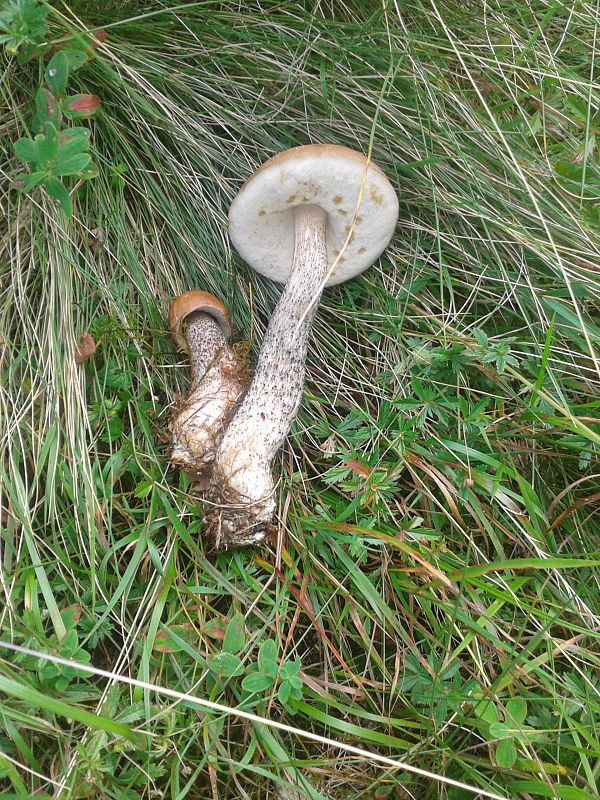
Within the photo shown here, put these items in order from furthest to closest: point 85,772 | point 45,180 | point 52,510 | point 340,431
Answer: point 340,431
point 52,510
point 45,180
point 85,772

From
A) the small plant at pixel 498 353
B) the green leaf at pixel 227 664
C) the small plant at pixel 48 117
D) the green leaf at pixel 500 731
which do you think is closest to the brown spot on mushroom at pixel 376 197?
the small plant at pixel 498 353

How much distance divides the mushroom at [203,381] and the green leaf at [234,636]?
0.48 metres

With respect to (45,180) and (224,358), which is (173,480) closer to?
(224,358)

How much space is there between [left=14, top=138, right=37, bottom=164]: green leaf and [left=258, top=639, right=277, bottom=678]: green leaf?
161 centimetres

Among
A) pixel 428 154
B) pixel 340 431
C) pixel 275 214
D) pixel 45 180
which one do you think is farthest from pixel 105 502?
pixel 428 154

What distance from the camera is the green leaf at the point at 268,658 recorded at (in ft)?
4.93

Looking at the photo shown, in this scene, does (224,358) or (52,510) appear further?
(224,358)

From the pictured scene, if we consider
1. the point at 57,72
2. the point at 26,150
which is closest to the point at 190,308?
the point at 26,150

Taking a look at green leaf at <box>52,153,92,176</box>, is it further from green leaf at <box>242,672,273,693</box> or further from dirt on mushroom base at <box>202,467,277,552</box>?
green leaf at <box>242,672,273,693</box>

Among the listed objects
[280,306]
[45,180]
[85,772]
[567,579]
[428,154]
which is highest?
[45,180]

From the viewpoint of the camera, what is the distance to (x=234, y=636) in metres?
1.57

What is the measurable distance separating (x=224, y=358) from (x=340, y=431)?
0.52 meters

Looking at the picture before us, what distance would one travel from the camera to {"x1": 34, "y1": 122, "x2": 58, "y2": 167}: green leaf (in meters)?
1.56

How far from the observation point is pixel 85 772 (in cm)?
136
